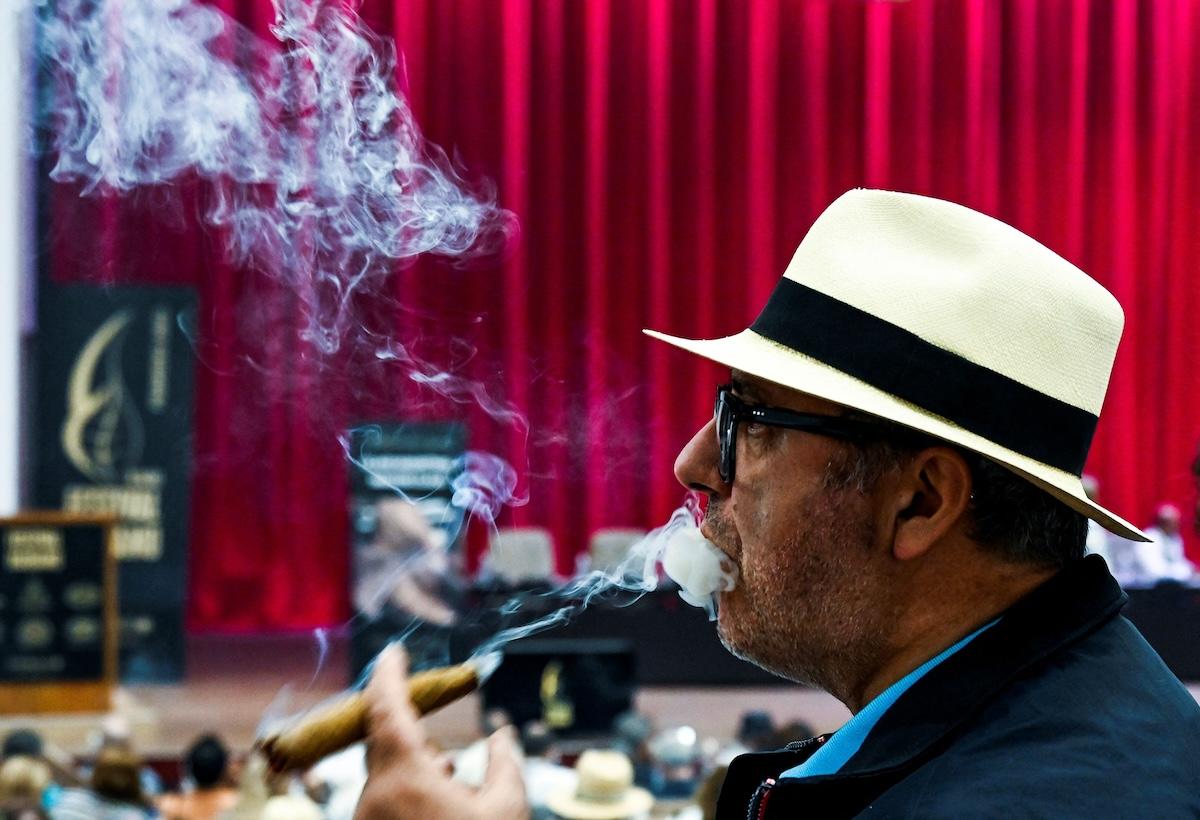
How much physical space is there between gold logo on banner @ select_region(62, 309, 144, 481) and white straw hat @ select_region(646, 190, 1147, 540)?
5304 millimetres

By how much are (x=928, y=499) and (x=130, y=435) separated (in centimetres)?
545

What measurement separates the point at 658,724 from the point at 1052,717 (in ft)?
13.2

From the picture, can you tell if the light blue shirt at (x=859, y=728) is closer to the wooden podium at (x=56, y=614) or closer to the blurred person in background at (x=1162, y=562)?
the wooden podium at (x=56, y=614)

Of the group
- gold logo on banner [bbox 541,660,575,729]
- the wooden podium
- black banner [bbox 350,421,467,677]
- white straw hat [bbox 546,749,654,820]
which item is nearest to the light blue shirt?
white straw hat [bbox 546,749,654,820]

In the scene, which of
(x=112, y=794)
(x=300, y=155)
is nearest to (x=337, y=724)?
(x=112, y=794)

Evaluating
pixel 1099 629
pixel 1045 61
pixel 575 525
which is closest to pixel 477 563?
pixel 575 525

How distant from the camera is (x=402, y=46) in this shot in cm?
716

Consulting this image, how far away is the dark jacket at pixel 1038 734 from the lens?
0.84m

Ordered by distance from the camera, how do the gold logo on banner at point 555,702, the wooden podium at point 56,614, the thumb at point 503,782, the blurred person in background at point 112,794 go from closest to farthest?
the thumb at point 503,782, the blurred person in background at point 112,794, the gold logo on banner at point 555,702, the wooden podium at point 56,614

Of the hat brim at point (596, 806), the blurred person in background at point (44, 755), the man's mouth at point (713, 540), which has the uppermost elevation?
the man's mouth at point (713, 540)

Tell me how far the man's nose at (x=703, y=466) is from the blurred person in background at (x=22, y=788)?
2.23 meters

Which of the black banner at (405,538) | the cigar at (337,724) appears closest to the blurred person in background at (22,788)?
the black banner at (405,538)

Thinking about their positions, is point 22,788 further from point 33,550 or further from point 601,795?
point 33,550

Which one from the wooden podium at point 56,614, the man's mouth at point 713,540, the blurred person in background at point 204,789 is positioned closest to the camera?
the man's mouth at point 713,540
